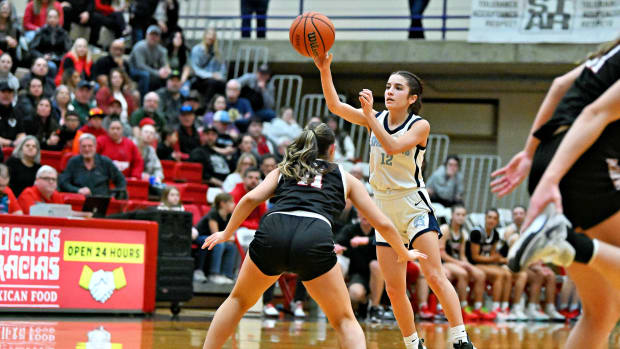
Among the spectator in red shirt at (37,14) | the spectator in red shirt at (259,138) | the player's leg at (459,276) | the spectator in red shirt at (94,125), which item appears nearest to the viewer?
the spectator in red shirt at (94,125)

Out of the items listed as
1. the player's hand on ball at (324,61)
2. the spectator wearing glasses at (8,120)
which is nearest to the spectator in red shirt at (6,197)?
the spectator wearing glasses at (8,120)

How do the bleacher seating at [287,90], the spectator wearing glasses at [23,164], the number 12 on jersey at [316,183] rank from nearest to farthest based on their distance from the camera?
the number 12 on jersey at [316,183], the spectator wearing glasses at [23,164], the bleacher seating at [287,90]

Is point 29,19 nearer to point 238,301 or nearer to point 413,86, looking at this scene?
point 413,86

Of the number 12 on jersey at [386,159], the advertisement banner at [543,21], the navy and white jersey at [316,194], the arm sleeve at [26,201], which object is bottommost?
the arm sleeve at [26,201]

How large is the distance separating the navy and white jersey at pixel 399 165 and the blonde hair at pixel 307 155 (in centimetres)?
116

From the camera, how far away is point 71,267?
9.80 meters

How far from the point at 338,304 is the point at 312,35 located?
7.67 ft

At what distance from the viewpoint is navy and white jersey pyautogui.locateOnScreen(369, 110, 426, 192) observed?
20.9 ft

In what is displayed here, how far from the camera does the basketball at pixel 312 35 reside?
21.1 feet

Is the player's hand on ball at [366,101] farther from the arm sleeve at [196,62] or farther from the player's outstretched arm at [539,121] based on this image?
the arm sleeve at [196,62]

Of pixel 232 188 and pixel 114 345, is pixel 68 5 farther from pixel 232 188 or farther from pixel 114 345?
pixel 114 345

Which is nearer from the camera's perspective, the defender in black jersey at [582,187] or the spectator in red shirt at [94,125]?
the defender in black jersey at [582,187]

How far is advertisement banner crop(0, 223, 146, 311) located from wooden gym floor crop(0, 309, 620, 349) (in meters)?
0.21

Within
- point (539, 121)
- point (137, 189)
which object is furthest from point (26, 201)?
point (539, 121)
